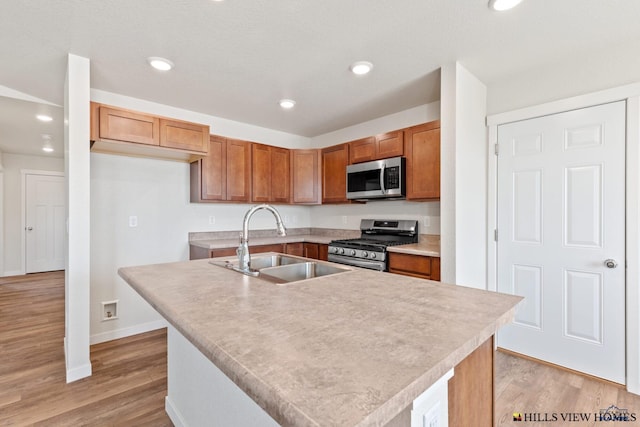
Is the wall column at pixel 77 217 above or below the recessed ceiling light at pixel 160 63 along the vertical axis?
below

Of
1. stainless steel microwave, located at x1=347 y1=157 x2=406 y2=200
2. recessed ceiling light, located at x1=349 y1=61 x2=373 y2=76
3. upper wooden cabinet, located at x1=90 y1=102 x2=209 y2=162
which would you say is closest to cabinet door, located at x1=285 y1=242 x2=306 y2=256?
stainless steel microwave, located at x1=347 y1=157 x2=406 y2=200

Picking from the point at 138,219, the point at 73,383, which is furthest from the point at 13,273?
the point at 73,383

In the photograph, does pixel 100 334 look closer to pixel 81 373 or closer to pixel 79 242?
pixel 81 373

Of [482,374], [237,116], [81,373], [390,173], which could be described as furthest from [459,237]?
[81,373]

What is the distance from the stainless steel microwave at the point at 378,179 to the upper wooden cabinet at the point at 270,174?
0.92 meters

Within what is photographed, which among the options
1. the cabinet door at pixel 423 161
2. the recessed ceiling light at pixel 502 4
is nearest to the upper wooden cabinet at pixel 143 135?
the cabinet door at pixel 423 161

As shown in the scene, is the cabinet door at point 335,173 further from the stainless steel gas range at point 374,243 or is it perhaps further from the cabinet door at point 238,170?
the cabinet door at point 238,170

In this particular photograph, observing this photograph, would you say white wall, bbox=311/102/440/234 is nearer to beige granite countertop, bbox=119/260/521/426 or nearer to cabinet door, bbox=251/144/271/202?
cabinet door, bbox=251/144/271/202

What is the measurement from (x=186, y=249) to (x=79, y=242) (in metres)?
1.32

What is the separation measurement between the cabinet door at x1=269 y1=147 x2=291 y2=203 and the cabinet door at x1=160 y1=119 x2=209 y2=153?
1034mm

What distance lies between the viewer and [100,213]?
10.0ft

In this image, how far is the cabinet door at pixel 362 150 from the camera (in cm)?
351

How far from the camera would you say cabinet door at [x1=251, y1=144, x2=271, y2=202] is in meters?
3.84

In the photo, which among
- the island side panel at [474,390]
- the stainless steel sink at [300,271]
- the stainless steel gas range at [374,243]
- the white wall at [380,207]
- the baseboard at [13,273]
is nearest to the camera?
the island side panel at [474,390]
